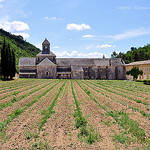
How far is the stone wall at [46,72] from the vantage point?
4619 cm

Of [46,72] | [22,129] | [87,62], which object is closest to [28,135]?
[22,129]

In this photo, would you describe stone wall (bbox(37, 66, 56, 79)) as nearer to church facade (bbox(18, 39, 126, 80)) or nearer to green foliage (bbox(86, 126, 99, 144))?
church facade (bbox(18, 39, 126, 80))

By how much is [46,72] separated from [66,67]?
23.4 ft

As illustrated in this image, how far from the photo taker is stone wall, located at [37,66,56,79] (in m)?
46.2

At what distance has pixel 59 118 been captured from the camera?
26.9 ft

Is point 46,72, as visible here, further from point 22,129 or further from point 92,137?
point 92,137

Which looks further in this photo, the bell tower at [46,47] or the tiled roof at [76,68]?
the bell tower at [46,47]

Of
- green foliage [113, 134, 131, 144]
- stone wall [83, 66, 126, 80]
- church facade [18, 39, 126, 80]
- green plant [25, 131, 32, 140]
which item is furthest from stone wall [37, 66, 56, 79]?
green foliage [113, 134, 131, 144]

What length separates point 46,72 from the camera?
4644 centimetres

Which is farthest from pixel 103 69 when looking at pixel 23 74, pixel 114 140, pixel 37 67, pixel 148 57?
pixel 114 140

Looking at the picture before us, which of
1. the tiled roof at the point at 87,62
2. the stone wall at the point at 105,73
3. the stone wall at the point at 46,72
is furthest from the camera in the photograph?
the tiled roof at the point at 87,62

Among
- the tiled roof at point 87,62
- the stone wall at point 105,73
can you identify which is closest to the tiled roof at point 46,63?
the tiled roof at point 87,62

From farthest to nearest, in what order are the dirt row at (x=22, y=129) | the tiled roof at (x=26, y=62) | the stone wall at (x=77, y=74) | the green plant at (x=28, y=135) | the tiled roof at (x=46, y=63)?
the tiled roof at (x=26, y=62) → the stone wall at (x=77, y=74) → the tiled roof at (x=46, y=63) → the green plant at (x=28, y=135) → the dirt row at (x=22, y=129)

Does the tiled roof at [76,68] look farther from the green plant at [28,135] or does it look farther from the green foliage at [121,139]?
the green foliage at [121,139]
